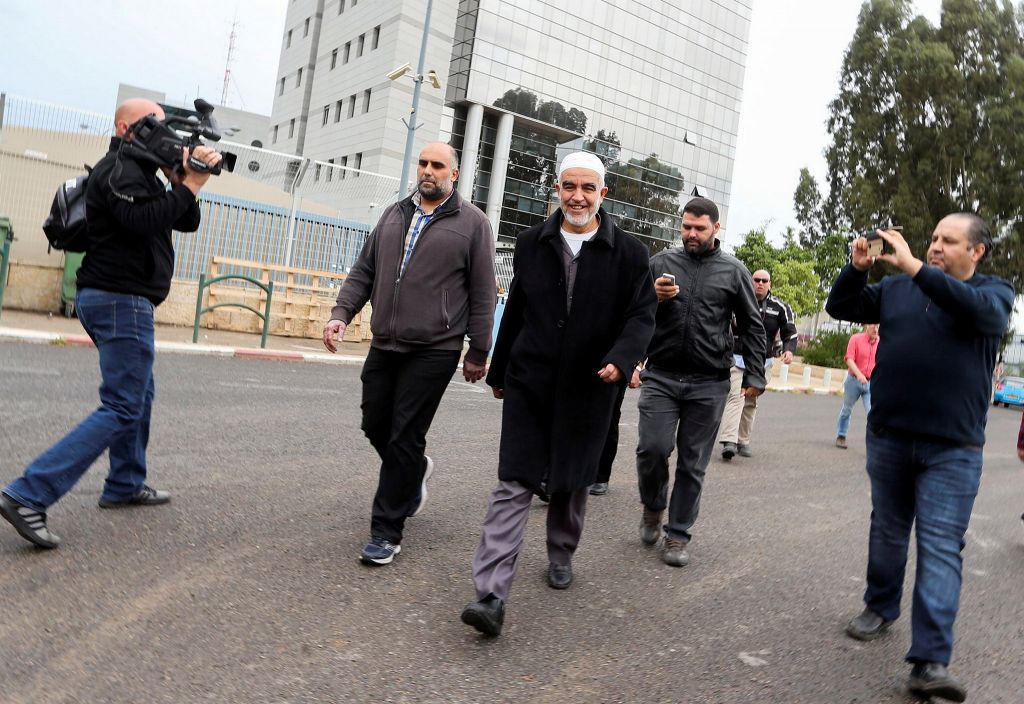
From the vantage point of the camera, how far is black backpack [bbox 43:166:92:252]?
4.12 metres

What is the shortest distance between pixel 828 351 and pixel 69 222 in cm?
3446

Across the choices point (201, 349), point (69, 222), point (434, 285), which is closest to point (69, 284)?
point (201, 349)

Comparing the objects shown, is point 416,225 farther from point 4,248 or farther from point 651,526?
point 4,248

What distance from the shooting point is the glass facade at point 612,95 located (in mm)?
50438

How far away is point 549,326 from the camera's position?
151 inches

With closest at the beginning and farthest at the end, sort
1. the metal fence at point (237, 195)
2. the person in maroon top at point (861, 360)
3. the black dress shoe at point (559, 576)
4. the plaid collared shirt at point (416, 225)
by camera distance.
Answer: the black dress shoe at point (559, 576)
the plaid collared shirt at point (416, 225)
the person in maroon top at point (861, 360)
the metal fence at point (237, 195)

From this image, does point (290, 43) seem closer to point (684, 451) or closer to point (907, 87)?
point (907, 87)

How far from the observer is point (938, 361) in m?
3.58

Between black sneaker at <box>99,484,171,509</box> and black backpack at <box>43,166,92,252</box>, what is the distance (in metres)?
1.36

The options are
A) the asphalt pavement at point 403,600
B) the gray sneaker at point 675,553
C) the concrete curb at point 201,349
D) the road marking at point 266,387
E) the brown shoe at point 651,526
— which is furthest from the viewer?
the concrete curb at point 201,349

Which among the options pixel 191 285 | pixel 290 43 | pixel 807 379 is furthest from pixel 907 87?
pixel 290 43

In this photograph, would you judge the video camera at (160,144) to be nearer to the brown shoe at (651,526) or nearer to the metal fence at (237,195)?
the brown shoe at (651,526)

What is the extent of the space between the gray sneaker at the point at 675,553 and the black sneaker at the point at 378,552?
1557mm

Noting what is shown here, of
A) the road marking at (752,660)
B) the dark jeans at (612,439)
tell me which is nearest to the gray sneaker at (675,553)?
the dark jeans at (612,439)
